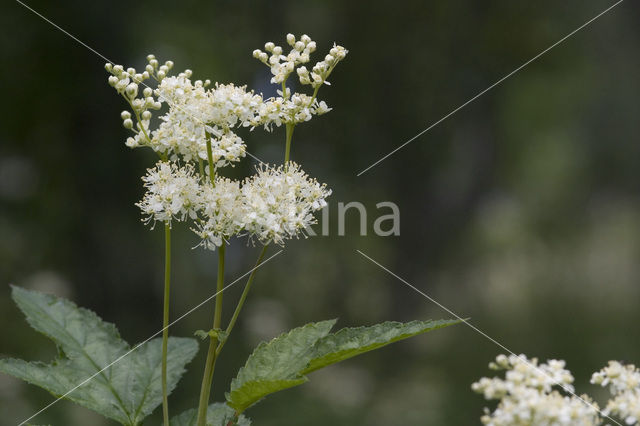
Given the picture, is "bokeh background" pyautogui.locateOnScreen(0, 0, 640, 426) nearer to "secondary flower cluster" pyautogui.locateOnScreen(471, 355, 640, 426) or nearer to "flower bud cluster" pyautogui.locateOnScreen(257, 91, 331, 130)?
"flower bud cluster" pyautogui.locateOnScreen(257, 91, 331, 130)

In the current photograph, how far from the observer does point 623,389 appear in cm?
116

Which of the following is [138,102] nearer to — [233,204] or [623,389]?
[233,204]

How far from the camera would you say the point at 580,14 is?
6203mm

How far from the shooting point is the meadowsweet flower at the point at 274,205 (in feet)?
4.93

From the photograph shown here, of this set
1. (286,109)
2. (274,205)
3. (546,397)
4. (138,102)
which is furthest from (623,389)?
(138,102)

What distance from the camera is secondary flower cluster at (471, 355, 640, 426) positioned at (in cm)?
104

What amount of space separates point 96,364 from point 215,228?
569 millimetres

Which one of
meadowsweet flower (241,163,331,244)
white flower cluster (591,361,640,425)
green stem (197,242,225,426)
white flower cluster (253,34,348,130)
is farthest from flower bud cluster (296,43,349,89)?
white flower cluster (591,361,640,425)

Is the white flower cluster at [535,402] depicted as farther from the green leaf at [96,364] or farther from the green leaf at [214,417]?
the green leaf at [96,364]

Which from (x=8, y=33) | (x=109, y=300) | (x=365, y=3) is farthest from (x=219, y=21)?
(x=109, y=300)

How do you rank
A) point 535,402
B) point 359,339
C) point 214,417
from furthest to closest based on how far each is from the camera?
1. point 214,417
2. point 359,339
3. point 535,402

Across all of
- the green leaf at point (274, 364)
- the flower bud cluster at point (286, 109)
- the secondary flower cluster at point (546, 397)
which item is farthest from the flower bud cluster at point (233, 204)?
the secondary flower cluster at point (546, 397)

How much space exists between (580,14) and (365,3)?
6.95 feet

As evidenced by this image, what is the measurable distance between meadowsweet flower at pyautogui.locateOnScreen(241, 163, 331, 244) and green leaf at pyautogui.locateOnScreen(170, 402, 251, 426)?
44cm
